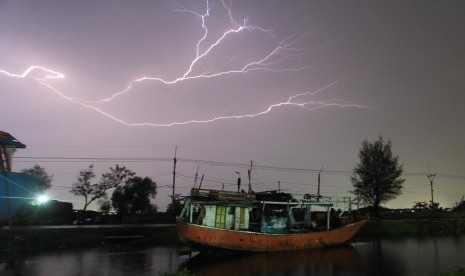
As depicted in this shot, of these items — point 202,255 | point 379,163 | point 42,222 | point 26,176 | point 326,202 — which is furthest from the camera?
point 379,163

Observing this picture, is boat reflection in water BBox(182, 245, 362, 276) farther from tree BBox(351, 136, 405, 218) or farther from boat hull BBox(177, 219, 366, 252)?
tree BBox(351, 136, 405, 218)

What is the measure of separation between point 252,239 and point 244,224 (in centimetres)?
132

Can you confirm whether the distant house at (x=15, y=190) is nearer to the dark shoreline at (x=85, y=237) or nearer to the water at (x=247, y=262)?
the dark shoreline at (x=85, y=237)

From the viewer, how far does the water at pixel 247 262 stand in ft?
77.3

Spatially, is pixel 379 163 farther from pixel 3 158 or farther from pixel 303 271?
pixel 3 158

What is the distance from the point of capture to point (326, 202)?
36500 mm

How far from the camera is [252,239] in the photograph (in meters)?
31.0

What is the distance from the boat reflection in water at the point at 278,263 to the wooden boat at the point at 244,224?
94 centimetres

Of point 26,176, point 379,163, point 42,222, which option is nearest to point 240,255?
point 26,176

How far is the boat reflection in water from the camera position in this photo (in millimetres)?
24219

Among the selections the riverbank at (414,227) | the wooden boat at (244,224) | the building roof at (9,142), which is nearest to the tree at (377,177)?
the riverbank at (414,227)

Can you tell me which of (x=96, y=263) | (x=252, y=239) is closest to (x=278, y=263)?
(x=252, y=239)

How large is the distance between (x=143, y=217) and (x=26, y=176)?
900 inches

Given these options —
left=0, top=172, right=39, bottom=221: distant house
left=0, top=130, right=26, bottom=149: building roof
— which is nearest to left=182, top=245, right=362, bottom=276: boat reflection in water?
left=0, top=172, right=39, bottom=221: distant house
